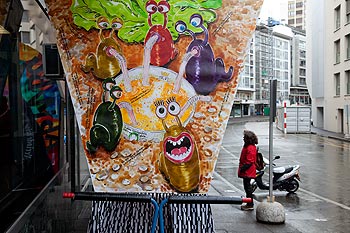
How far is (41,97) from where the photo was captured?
7.82 metres

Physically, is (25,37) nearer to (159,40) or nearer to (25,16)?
(25,16)

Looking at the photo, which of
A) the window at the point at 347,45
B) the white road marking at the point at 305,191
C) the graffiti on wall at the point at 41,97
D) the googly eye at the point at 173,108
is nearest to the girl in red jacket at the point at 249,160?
the white road marking at the point at 305,191

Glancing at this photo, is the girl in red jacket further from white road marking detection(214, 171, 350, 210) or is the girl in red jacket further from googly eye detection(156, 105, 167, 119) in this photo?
googly eye detection(156, 105, 167, 119)

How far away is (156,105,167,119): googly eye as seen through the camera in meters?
3.93

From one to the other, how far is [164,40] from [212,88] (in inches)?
23.5

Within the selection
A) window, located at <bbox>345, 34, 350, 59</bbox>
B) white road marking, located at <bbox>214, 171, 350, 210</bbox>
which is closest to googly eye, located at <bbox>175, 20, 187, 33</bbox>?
white road marking, located at <bbox>214, 171, 350, 210</bbox>

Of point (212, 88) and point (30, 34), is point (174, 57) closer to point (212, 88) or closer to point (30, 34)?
point (212, 88)

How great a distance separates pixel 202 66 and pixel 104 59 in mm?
864

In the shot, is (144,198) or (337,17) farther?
(337,17)

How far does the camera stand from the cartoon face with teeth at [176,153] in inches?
154

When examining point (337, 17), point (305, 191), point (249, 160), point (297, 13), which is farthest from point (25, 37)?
point (297, 13)


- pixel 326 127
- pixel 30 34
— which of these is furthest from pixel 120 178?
pixel 326 127

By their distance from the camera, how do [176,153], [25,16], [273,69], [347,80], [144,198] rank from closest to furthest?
[144,198]
[176,153]
[25,16]
[347,80]
[273,69]

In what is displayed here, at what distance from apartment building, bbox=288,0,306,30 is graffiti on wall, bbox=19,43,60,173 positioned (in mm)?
136028
